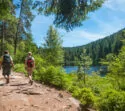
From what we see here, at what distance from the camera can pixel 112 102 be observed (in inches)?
492

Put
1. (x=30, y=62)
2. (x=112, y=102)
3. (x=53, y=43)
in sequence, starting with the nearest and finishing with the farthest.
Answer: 1. (x=112, y=102)
2. (x=30, y=62)
3. (x=53, y=43)

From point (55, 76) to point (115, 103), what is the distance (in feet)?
17.2

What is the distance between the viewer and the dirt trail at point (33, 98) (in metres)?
12.7

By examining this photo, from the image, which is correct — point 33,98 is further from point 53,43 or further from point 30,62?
point 53,43

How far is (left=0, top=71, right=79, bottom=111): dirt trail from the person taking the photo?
41.6ft

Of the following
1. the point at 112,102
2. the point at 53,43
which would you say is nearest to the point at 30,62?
the point at 112,102

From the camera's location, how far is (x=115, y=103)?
1243 centimetres

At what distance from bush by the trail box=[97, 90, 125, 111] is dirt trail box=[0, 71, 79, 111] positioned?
1.34 meters

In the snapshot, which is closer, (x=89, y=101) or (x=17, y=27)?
(x=89, y=101)

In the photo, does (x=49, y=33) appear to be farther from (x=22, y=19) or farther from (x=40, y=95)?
(x=40, y=95)

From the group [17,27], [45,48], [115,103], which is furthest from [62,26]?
[45,48]

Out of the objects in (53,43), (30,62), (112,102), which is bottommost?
(112,102)

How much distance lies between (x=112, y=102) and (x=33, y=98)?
132 inches

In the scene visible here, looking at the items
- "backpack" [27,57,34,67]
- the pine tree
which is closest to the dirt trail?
"backpack" [27,57,34,67]
